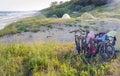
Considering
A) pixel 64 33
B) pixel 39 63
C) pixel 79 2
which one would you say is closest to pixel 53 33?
pixel 64 33

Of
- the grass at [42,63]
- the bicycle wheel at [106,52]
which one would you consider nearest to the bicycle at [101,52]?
the bicycle wheel at [106,52]

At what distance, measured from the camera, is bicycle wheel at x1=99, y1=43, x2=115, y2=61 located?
247 inches

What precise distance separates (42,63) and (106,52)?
1.23m

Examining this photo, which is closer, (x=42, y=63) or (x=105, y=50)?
(x=42, y=63)

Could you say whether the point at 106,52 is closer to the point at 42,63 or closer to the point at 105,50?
the point at 105,50

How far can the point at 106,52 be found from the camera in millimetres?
6309

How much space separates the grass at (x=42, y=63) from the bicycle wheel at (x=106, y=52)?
0.95ft

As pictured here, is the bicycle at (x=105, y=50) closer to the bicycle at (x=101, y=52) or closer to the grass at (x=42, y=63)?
the bicycle at (x=101, y=52)

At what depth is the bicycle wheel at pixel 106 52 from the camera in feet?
20.6

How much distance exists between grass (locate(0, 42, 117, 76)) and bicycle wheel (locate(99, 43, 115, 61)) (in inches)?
11.4

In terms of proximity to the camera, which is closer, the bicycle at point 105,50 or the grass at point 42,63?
the grass at point 42,63

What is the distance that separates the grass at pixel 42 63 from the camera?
18.9 feet

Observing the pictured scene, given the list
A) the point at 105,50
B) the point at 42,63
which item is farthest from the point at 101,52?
the point at 42,63

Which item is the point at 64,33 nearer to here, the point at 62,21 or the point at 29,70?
the point at 62,21
